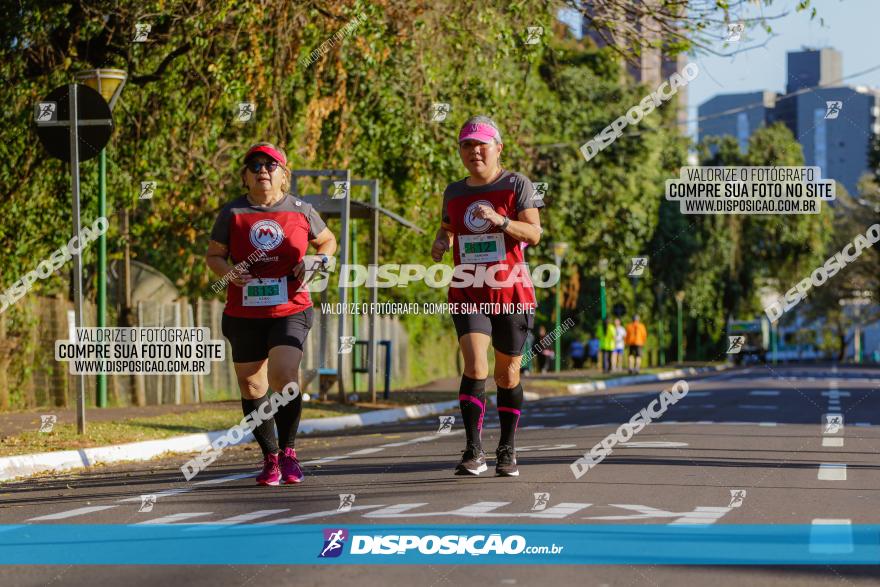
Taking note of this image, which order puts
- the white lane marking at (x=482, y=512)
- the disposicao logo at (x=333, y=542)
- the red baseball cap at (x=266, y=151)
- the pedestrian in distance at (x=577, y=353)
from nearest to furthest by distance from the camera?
1. the disposicao logo at (x=333, y=542)
2. the white lane marking at (x=482, y=512)
3. the red baseball cap at (x=266, y=151)
4. the pedestrian in distance at (x=577, y=353)

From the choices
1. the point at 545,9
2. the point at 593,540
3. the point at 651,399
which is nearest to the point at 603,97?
the point at 651,399

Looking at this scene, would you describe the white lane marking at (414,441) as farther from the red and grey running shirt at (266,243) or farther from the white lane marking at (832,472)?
the white lane marking at (832,472)

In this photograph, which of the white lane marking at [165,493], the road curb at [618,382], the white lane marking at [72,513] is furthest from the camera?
the road curb at [618,382]

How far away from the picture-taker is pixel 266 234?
9.20m

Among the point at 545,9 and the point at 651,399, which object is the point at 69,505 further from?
the point at 651,399

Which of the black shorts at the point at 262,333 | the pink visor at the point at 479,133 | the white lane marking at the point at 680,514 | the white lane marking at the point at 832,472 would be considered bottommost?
the white lane marking at the point at 832,472

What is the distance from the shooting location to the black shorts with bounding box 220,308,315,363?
30.2 ft

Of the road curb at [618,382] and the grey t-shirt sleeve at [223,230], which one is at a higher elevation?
the grey t-shirt sleeve at [223,230]

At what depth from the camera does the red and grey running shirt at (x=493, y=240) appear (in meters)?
9.21

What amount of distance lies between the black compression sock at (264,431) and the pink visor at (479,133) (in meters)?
2.13

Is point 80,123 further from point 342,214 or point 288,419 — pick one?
point 342,214

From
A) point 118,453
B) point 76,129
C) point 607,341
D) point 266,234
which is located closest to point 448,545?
point 266,234

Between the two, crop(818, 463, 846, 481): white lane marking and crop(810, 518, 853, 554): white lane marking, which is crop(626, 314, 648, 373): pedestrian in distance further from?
crop(810, 518, 853, 554): white lane marking

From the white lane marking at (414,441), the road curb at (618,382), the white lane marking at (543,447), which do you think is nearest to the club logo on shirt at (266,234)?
the white lane marking at (543,447)
